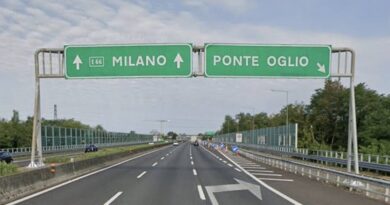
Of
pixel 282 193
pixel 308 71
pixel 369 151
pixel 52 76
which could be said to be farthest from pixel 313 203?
pixel 369 151

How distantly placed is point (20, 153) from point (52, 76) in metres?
39.4

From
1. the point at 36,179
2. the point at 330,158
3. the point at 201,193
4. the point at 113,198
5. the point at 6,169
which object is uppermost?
the point at 6,169

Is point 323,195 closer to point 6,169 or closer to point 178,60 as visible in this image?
point 178,60

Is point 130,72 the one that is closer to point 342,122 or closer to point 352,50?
point 352,50

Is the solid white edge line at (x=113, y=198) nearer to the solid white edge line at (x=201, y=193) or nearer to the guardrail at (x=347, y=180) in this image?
the solid white edge line at (x=201, y=193)

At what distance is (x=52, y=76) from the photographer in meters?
23.4

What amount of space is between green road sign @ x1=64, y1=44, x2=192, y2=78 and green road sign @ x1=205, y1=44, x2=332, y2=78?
1.55 metres

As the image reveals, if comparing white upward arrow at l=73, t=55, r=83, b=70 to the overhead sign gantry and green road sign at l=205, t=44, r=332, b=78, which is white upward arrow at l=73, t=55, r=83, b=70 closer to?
the overhead sign gantry

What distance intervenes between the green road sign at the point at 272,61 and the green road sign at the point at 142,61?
1546 millimetres

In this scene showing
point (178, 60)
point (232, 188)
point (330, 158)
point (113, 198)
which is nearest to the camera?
point (113, 198)

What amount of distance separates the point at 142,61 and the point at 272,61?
6215 mm

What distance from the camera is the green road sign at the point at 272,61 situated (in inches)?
917

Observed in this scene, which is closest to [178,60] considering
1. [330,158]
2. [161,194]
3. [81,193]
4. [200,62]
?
[200,62]

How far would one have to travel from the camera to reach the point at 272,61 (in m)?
23.3
